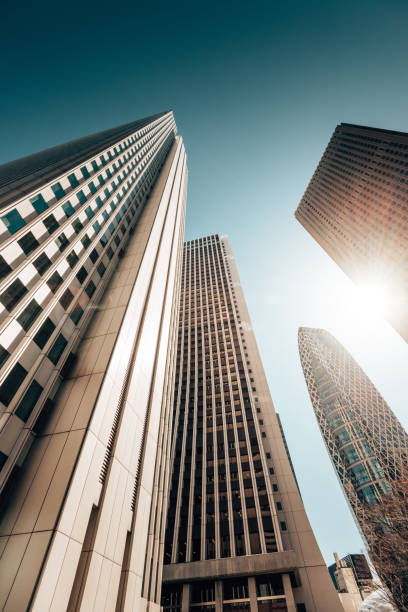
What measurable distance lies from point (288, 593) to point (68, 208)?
1950 inches

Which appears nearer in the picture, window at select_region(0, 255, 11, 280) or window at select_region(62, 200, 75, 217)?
window at select_region(0, 255, 11, 280)

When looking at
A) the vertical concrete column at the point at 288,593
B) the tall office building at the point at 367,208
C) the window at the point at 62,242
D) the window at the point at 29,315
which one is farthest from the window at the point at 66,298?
the tall office building at the point at 367,208

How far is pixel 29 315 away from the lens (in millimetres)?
15734

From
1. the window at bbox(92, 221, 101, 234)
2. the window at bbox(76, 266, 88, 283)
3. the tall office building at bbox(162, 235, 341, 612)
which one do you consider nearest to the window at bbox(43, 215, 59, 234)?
the window at bbox(76, 266, 88, 283)

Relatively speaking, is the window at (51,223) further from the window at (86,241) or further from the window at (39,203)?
the window at (86,241)

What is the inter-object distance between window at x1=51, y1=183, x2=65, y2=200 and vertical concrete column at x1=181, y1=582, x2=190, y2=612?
47907 millimetres

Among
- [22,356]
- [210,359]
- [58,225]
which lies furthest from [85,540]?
[210,359]

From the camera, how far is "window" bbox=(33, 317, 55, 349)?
16.0 m

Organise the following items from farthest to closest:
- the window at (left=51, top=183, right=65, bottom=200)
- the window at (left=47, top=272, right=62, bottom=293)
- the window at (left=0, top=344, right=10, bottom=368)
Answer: the window at (left=51, top=183, right=65, bottom=200), the window at (left=47, top=272, right=62, bottom=293), the window at (left=0, top=344, right=10, bottom=368)

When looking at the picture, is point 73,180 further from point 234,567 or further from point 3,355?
point 234,567

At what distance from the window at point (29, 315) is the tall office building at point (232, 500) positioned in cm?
3843

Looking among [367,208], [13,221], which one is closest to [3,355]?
[13,221]

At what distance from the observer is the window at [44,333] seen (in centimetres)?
1600

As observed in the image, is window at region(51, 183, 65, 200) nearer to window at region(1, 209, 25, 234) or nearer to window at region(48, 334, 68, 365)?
window at region(1, 209, 25, 234)
